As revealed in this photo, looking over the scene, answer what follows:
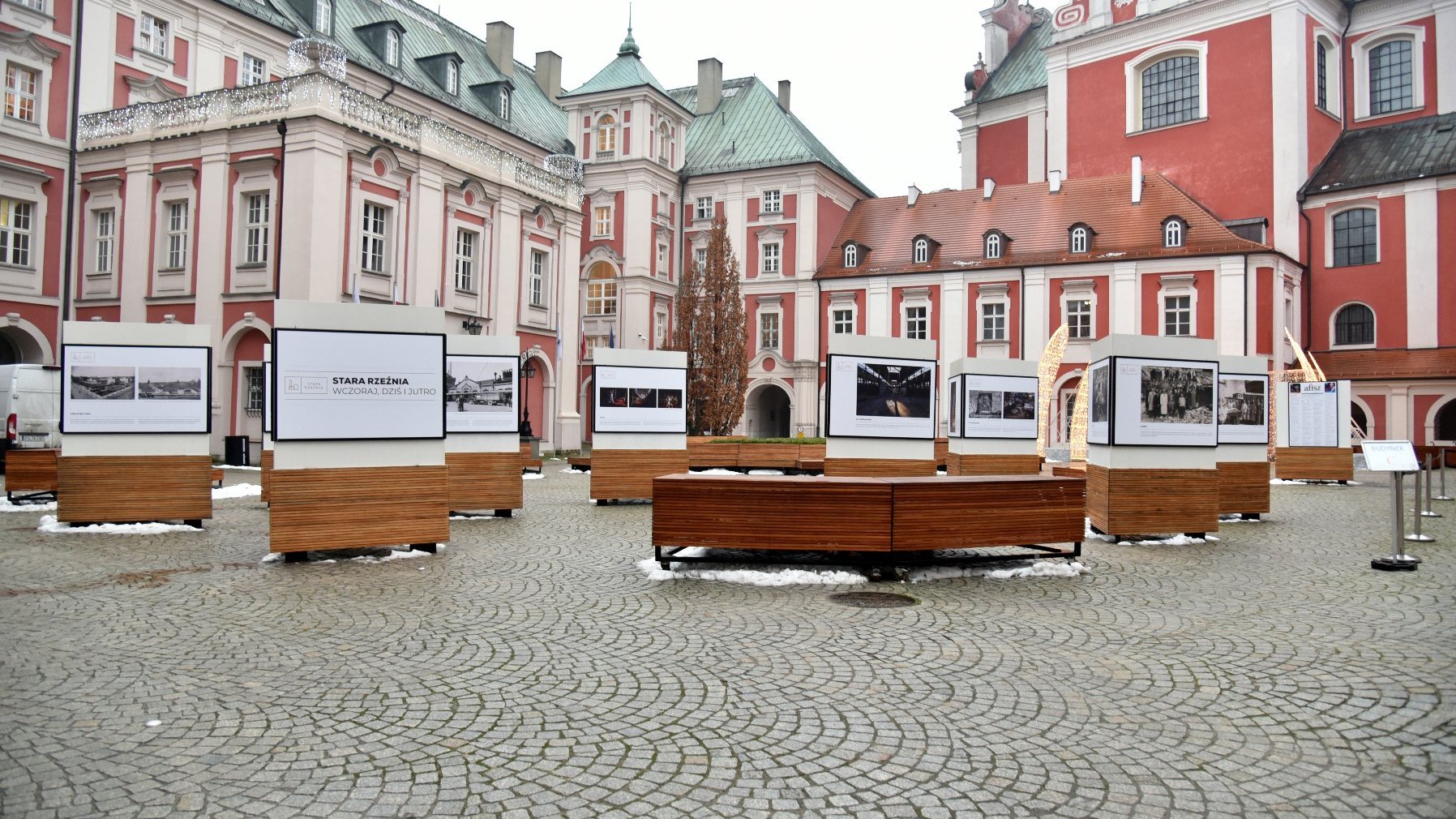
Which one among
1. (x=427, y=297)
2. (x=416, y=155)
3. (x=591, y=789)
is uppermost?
(x=416, y=155)

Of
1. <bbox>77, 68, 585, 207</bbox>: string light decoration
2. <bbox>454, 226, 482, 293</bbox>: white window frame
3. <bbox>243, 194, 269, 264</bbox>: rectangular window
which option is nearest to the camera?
<bbox>77, 68, 585, 207</bbox>: string light decoration

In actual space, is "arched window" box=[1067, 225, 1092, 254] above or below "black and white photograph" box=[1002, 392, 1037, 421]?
above

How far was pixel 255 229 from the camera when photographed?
2583 centimetres

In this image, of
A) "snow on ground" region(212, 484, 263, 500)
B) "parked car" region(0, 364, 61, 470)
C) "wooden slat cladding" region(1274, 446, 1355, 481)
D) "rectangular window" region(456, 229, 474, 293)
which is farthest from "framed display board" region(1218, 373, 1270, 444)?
"parked car" region(0, 364, 61, 470)

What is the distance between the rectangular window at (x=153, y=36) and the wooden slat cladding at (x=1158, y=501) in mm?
29725

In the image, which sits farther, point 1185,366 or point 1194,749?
point 1185,366

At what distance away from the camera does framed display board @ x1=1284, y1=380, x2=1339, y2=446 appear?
21688 mm

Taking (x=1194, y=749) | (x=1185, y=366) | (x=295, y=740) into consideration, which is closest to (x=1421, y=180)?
(x=1185, y=366)

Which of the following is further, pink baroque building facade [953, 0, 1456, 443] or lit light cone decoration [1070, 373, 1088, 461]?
pink baroque building facade [953, 0, 1456, 443]

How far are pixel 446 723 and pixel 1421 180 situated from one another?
143 feet

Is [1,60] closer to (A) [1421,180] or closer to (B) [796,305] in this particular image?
(B) [796,305]

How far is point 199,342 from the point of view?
491 inches

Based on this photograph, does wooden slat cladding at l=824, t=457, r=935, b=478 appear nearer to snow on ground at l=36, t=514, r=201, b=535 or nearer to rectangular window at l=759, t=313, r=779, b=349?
snow on ground at l=36, t=514, r=201, b=535

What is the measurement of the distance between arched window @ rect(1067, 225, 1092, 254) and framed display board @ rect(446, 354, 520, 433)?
32.5m
